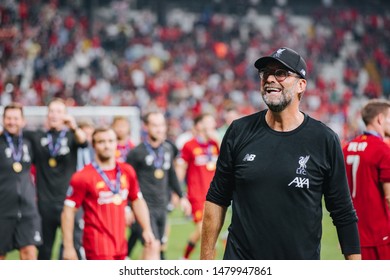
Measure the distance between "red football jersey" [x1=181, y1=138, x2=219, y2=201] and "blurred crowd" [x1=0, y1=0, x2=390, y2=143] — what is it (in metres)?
10.4

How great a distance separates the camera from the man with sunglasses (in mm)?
4562

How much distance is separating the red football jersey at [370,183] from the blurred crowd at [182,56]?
49.6 ft

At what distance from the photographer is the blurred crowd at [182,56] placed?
90.1 feet

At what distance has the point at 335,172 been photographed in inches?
182

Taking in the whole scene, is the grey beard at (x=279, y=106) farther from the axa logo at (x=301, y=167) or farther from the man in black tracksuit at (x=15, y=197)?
the man in black tracksuit at (x=15, y=197)

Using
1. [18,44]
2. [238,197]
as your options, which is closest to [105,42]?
[18,44]

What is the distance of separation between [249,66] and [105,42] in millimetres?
6450

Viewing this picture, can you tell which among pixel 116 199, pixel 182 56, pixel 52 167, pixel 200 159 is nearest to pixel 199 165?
pixel 200 159

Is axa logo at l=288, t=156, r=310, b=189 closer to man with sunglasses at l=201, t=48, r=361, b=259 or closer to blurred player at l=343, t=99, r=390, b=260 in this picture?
man with sunglasses at l=201, t=48, r=361, b=259

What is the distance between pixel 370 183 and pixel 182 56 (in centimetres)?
2692

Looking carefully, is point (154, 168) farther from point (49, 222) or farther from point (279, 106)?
point (279, 106)

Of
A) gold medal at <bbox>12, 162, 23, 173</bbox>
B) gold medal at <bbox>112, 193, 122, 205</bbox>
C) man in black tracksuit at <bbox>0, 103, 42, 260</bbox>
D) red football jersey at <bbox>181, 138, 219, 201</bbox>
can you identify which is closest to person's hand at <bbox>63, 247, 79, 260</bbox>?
gold medal at <bbox>112, 193, 122, 205</bbox>

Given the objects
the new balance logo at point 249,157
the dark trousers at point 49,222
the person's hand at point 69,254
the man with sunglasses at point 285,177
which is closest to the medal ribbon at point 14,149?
the dark trousers at point 49,222
